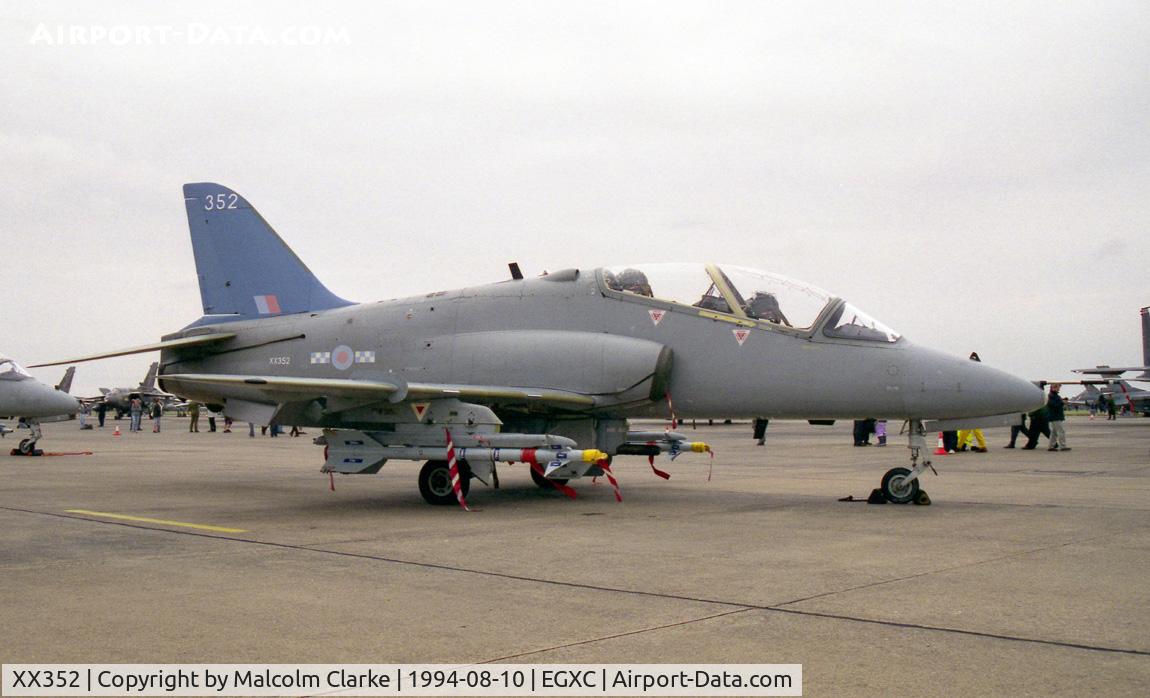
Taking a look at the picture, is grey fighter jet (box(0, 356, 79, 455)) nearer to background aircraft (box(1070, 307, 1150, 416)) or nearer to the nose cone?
the nose cone

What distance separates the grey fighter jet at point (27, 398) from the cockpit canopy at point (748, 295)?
48.0 ft

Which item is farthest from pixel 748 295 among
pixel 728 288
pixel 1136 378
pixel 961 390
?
pixel 1136 378

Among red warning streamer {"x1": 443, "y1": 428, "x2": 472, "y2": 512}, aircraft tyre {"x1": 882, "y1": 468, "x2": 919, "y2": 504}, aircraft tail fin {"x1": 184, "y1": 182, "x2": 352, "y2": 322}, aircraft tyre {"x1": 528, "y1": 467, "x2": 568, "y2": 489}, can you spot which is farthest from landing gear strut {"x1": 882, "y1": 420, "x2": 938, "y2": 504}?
aircraft tail fin {"x1": 184, "y1": 182, "x2": 352, "y2": 322}

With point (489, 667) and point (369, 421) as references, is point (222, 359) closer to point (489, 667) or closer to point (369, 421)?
point (369, 421)

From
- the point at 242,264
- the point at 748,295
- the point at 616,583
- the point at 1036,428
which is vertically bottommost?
the point at 616,583

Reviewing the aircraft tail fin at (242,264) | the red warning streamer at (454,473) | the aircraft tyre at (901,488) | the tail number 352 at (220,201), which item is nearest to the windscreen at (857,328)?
the aircraft tyre at (901,488)

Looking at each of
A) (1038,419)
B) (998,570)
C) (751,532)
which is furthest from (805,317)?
(1038,419)

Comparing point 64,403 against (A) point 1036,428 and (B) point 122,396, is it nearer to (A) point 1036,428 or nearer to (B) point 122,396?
(A) point 1036,428

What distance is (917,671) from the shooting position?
433 centimetres

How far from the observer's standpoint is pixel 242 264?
602 inches

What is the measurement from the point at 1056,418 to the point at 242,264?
61.8ft

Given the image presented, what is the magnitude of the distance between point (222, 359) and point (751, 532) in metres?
9.17

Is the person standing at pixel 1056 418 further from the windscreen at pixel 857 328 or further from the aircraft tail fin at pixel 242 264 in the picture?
the aircraft tail fin at pixel 242 264

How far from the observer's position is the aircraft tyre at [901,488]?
11.3 m
